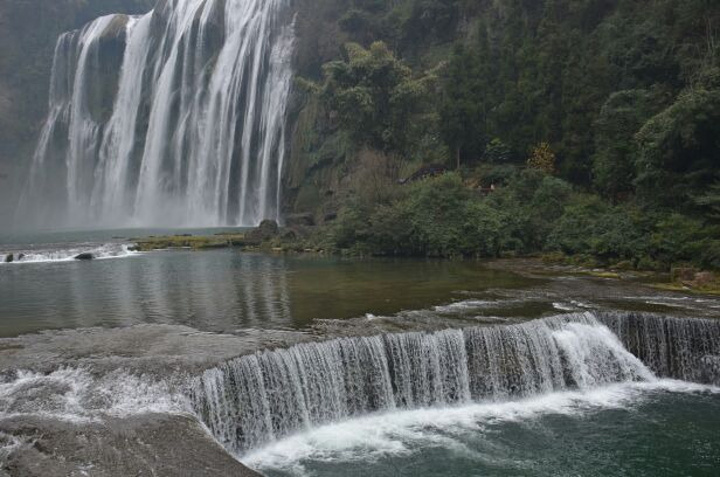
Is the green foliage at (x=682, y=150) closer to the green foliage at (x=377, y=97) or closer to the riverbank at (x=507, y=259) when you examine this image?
the riverbank at (x=507, y=259)

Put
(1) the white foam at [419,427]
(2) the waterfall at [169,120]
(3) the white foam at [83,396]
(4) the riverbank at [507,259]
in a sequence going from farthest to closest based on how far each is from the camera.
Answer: (2) the waterfall at [169,120], (4) the riverbank at [507,259], (1) the white foam at [419,427], (3) the white foam at [83,396]

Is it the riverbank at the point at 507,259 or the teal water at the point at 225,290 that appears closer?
the teal water at the point at 225,290

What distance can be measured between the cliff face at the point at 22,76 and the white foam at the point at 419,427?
82.2 metres

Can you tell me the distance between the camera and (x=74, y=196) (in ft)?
237

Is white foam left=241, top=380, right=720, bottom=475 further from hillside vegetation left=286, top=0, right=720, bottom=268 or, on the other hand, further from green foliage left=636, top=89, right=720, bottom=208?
green foliage left=636, top=89, right=720, bottom=208

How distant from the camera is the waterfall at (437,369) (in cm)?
1029

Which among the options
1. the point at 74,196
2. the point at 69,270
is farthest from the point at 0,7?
the point at 69,270

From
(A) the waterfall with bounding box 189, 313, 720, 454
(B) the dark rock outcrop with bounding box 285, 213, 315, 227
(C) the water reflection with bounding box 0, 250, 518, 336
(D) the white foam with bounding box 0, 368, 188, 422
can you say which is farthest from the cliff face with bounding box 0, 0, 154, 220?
(A) the waterfall with bounding box 189, 313, 720, 454

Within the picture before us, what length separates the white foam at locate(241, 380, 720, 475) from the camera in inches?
377

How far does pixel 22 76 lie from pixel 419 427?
8908cm

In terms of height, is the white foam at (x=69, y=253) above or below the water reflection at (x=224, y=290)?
above

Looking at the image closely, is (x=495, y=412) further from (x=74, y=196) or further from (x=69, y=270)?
(x=74, y=196)

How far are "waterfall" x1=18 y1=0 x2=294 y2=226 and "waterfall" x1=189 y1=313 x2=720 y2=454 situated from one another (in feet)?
123

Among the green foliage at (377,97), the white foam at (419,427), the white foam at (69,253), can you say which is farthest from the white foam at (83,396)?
the green foliage at (377,97)
